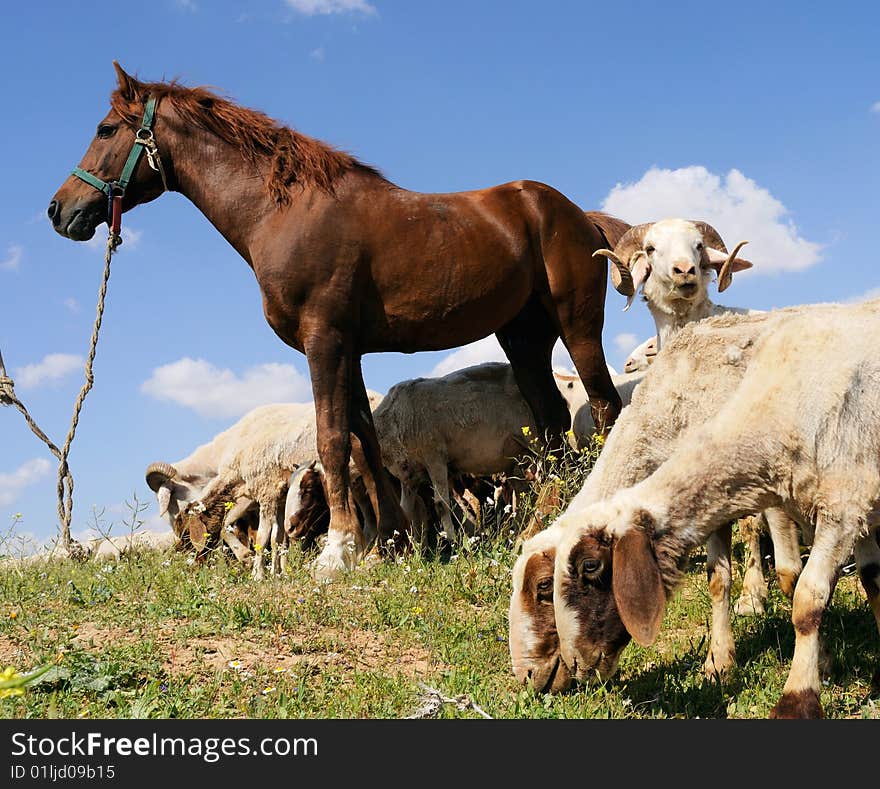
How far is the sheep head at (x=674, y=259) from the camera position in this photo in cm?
848

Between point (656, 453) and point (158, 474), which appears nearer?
point (656, 453)

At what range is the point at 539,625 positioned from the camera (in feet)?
16.7

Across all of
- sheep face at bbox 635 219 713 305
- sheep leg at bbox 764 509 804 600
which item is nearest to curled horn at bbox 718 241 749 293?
sheep face at bbox 635 219 713 305

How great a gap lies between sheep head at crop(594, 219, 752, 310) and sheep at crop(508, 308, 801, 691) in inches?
94.1

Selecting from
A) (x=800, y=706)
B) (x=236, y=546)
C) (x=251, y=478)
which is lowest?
(x=800, y=706)

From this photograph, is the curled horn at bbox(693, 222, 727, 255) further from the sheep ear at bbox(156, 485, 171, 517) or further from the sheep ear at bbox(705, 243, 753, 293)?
the sheep ear at bbox(156, 485, 171, 517)

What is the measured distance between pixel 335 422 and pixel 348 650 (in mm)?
2562

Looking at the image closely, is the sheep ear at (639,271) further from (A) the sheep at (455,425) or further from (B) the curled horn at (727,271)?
(A) the sheep at (455,425)

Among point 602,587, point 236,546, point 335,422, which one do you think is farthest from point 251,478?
point 602,587

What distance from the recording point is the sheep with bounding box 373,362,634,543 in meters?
10.4

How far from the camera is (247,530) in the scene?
13195 mm

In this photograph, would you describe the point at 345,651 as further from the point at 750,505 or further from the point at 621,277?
the point at 621,277

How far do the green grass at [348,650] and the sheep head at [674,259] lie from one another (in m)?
2.11

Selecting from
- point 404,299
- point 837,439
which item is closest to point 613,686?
point 837,439
